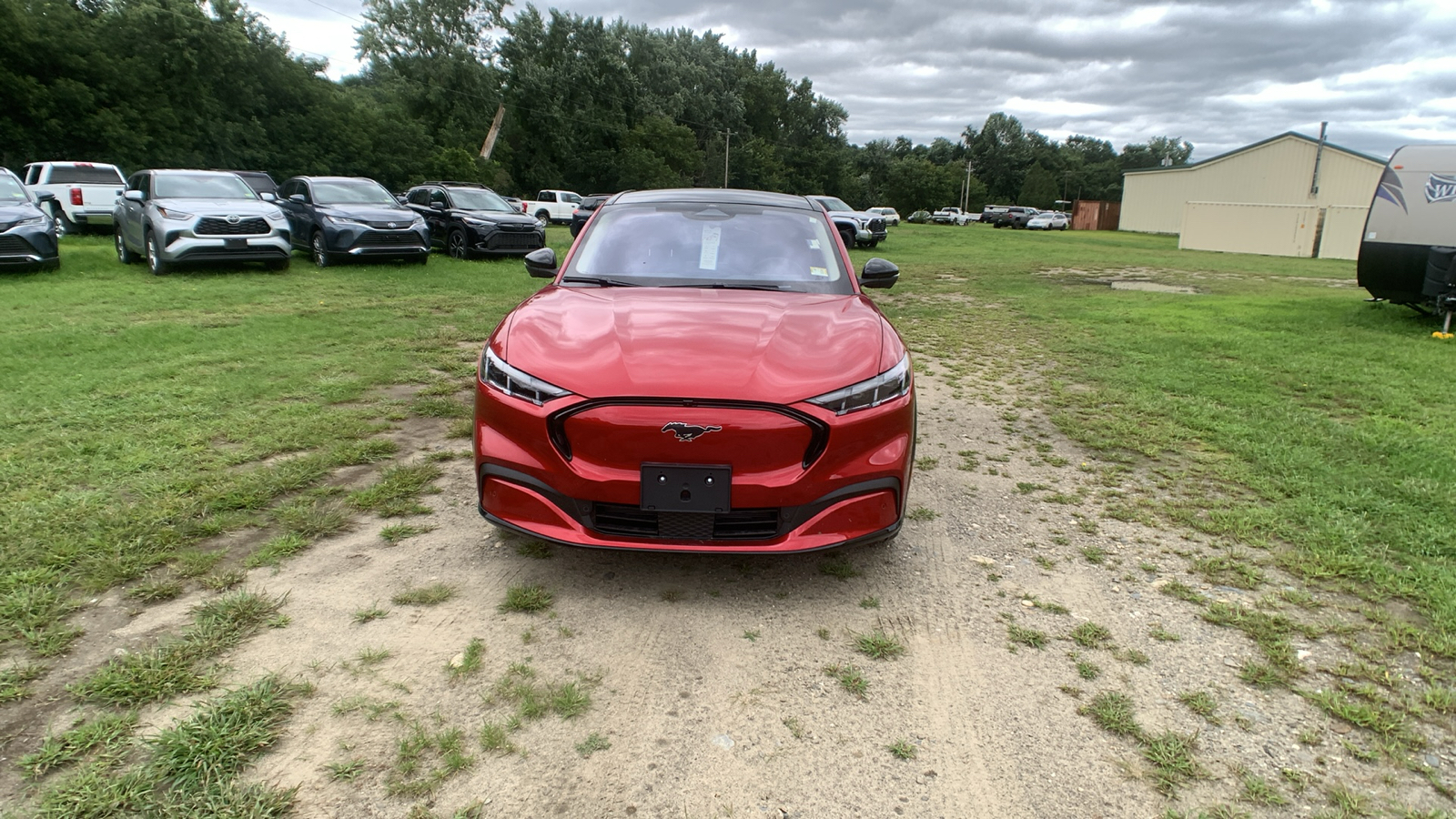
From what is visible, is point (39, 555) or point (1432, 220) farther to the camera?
point (1432, 220)

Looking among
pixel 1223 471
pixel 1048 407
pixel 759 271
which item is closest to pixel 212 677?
pixel 759 271

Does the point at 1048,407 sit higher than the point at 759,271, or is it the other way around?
the point at 759,271

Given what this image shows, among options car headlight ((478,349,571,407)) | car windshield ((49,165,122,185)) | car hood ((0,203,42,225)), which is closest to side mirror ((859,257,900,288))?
car headlight ((478,349,571,407))

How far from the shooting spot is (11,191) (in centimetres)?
1130

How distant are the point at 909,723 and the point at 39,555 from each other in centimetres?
334

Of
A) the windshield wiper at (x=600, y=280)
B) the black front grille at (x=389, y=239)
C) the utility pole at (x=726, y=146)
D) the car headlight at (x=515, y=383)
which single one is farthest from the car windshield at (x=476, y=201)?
the utility pole at (x=726, y=146)

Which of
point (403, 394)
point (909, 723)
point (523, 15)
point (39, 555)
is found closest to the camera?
point (909, 723)

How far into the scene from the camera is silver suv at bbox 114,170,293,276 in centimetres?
1145

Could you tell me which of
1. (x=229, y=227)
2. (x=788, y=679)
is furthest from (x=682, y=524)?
(x=229, y=227)

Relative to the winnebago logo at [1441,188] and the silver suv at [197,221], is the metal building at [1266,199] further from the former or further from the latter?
the silver suv at [197,221]

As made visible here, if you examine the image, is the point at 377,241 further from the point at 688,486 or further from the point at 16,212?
the point at 688,486

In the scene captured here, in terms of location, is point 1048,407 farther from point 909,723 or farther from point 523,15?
point 523,15

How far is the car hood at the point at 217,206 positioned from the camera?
11688 millimetres

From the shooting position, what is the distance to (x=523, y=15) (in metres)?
51.0
